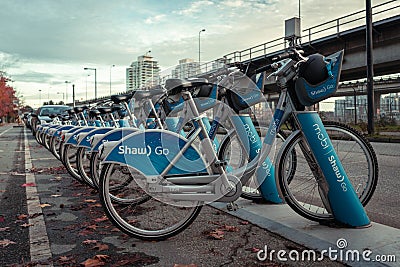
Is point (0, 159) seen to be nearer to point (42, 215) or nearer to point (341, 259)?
point (42, 215)

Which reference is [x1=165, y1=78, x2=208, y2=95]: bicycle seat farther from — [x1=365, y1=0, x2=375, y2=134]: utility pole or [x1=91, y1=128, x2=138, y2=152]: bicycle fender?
[x1=365, y1=0, x2=375, y2=134]: utility pole

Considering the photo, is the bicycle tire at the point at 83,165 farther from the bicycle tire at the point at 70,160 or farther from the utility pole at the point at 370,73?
the utility pole at the point at 370,73

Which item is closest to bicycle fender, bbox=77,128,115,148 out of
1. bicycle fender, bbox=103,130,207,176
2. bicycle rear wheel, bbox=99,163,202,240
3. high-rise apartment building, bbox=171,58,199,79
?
bicycle rear wheel, bbox=99,163,202,240

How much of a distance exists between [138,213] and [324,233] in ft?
5.95

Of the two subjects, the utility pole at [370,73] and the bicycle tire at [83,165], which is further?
the utility pole at [370,73]

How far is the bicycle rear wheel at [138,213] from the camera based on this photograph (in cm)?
330

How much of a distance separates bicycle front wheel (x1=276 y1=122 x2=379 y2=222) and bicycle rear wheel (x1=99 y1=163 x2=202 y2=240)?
0.80m

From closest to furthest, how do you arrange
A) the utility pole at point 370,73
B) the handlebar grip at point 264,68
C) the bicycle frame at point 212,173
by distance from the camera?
1. the bicycle frame at point 212,173
2. the handlebar grip at point 264,68
3. the utility pole at point 370,73

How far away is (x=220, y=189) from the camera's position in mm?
3312

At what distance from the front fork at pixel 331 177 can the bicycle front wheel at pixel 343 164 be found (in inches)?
4.3

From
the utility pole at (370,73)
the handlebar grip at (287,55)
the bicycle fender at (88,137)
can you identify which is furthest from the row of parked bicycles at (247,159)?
the utility pole at (370,73)

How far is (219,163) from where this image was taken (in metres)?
3.33

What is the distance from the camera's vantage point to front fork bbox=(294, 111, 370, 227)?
3.29 m

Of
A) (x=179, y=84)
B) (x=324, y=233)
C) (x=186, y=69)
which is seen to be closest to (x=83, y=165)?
(x=186, y=69)
